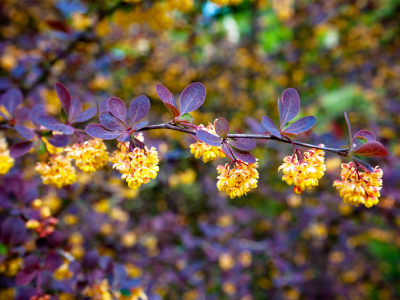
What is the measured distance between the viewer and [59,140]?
83 centimetres

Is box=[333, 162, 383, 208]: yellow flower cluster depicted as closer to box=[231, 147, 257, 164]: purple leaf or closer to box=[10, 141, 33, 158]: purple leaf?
box=[231, 147, 257, 164]: purple leaf

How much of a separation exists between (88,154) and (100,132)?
0.34 feet

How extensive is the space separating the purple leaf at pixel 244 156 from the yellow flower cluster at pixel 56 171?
539 mm

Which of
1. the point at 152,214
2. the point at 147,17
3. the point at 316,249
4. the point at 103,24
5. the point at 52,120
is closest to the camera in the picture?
the point at 52,120

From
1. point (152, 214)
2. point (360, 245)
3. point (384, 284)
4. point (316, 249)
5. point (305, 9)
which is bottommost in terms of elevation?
point (384, 284)

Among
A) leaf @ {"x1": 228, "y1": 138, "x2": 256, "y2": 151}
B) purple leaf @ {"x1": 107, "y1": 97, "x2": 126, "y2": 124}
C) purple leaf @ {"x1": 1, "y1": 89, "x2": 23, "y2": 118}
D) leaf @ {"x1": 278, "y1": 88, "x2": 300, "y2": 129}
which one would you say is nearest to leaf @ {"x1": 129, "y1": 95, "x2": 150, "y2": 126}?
purple leaf @ {"x1": 107, "y1": 97, "x2": 126, "y2": 124}

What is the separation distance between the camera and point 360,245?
329cm

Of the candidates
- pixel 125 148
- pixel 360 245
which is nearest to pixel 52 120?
pixel 125 148

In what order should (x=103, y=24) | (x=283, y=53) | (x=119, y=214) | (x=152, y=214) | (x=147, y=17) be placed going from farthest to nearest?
(x=283, y=53), (x=152, y=214), (x=119, y=214), (x=103, y=24), (x=147, y=17)

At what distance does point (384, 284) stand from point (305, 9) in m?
3.66

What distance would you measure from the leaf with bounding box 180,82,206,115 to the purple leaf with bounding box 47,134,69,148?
38 cm

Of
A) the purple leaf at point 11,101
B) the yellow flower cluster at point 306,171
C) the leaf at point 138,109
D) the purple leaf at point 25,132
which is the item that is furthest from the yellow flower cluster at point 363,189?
the purple leaf at point 11,101

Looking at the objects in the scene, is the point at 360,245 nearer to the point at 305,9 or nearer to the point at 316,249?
the point at 316,249

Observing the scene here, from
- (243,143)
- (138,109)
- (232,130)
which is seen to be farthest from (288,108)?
(232,130)
